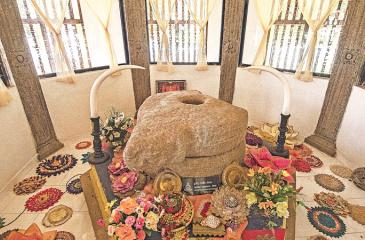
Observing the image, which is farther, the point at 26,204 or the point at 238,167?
the point at 26,204

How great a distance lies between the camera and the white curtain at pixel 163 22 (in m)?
4.36

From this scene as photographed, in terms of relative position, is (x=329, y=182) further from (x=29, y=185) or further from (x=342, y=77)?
(x=29, y=185)

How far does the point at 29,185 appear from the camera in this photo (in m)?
3.24

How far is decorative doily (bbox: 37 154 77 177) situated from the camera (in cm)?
351

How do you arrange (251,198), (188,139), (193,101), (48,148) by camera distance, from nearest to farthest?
(251,198) → (188,139) → (193,101) → (48,148)

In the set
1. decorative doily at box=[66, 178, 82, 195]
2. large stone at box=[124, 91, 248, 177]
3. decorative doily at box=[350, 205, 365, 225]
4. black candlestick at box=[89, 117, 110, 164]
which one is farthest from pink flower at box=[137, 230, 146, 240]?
decorative doily at box=[350, 205, 365, 225]

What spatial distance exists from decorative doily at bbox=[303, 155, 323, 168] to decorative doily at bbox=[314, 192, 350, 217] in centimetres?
67

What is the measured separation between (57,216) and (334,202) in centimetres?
347

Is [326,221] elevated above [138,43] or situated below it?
below

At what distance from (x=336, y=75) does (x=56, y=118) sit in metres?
4.87

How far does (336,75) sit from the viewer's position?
3.69 metres

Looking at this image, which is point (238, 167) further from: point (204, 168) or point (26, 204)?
point (26, 204)

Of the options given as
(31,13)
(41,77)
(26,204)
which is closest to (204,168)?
(26,204)

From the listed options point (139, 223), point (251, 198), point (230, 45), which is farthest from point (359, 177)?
point (139, 223)
